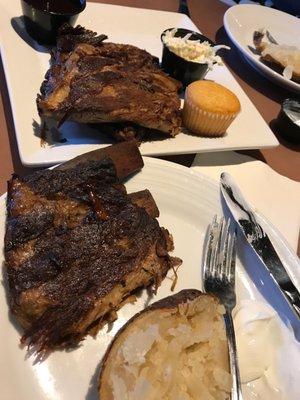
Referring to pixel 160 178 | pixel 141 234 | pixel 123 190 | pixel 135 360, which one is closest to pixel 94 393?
pixel 135 360

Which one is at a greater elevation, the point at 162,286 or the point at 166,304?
the point at 166,304

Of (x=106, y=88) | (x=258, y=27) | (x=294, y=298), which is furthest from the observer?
(x=258, y=27)

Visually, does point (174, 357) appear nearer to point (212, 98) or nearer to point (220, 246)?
point (220, 246)

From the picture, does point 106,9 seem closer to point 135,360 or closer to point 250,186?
point 250,186

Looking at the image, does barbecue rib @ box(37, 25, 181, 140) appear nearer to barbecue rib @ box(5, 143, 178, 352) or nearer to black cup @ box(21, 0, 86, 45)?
black cup @ box(21, 0, 86, 45)

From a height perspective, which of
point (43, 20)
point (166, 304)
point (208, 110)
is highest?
point (43, 20)

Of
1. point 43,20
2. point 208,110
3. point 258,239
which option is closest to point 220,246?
point 258,239

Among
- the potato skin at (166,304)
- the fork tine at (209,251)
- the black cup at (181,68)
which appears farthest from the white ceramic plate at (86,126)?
Answer: the potato skin at (166,304)
